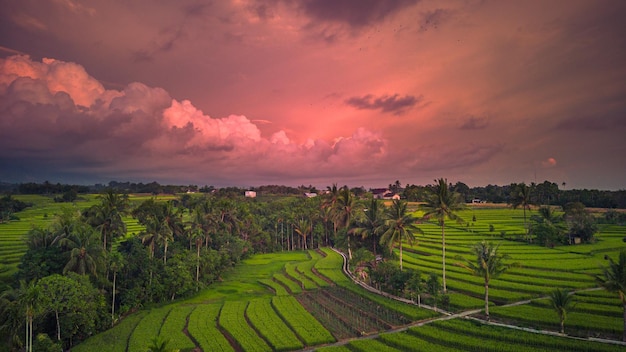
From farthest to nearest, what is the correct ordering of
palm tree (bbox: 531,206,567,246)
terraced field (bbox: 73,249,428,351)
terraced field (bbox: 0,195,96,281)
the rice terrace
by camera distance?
1. palm tree (bbox: 531,206,567,246)
2. terraced field (bbox: 0,195,96,281)
3. terraced field (bbox: 73,249,428,351)
4. the rice terrace

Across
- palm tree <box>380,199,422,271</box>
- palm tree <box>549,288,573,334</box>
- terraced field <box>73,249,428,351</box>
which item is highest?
palm tree <box>380,199,422,271</box>

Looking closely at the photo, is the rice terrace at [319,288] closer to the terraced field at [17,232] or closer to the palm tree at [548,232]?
Result: the palm tree at [548,232]

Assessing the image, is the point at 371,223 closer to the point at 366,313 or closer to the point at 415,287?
the point at 415,287

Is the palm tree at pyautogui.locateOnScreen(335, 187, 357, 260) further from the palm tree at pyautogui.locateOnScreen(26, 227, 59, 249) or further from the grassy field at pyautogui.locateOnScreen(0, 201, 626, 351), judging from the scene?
the palm tree at pyautogui.locateOnScreen(26, 227, 59, 249)

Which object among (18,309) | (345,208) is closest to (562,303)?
(345,208)

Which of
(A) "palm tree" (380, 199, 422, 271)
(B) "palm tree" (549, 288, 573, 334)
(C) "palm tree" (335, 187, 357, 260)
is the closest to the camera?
(B) "palm tree" (549, 288, 573, 334)

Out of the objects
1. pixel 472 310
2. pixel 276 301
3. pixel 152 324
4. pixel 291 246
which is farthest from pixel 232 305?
pixel 291 246

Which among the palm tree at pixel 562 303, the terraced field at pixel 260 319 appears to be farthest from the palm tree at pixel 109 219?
the palm tree at pixel 562 303

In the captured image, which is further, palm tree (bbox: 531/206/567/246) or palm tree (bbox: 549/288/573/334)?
palm tree (bbox: 531/206/567/246)

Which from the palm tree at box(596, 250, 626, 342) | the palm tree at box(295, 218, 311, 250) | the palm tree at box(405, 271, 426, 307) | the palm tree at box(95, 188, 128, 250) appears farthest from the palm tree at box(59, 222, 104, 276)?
the palm tree at box(295, 218, 311, 250)

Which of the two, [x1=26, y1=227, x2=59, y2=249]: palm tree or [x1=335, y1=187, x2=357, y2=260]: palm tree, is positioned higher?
[x1=335, y1=187, x2=357, y2=260]: palm tree

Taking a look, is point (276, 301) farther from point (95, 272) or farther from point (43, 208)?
point (43, 208)
